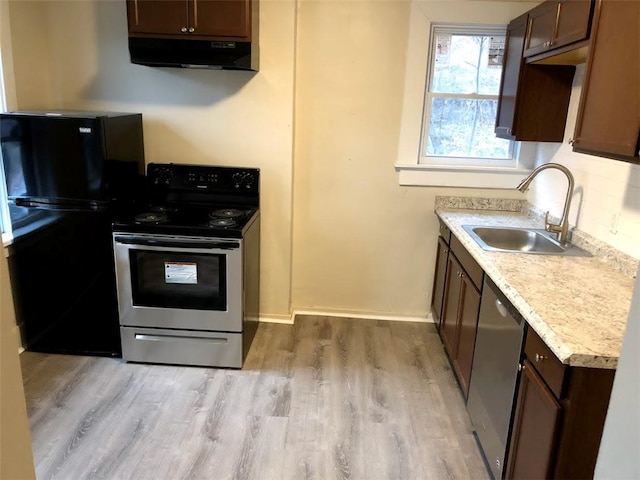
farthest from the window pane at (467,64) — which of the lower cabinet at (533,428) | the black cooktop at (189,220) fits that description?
the lower cabinet at (533,428)

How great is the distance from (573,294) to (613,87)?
2.57 ft

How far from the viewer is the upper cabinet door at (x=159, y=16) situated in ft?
9.14

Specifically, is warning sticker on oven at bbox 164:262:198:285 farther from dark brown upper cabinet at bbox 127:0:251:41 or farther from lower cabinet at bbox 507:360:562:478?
lower cabinet at bbox 507:360:562:478

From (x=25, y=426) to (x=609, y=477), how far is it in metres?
1.14

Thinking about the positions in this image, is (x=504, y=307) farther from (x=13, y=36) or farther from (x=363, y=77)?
(x=13, y=36)

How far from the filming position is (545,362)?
5.33 ft

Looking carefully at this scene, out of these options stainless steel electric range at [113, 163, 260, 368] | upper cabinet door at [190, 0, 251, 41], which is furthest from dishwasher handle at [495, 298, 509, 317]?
upper cabinet door at [190, 0, 251, 41]

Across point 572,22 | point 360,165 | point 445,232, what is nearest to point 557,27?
point 572,22

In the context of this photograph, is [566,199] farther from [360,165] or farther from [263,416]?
[263,416]

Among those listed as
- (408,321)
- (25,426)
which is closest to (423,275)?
(408,321)

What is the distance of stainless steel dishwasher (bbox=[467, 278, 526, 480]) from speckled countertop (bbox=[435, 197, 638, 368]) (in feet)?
0.30

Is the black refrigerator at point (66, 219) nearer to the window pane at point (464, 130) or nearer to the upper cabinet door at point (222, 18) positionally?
the upper cabinet door at point (222, 18)

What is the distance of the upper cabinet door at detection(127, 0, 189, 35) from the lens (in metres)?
2.79

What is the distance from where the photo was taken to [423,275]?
146 inches
